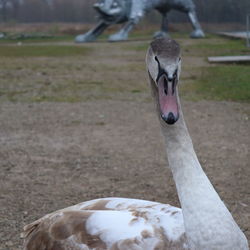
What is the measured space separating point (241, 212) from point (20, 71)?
997 cm

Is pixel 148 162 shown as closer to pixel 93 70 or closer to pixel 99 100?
pixel 99 100

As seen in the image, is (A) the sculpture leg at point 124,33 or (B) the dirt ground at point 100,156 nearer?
(B) the dirt ground at point 100,156

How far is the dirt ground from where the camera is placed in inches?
164

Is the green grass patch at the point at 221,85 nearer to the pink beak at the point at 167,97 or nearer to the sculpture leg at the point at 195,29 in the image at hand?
the pink beak at the point at 167,97

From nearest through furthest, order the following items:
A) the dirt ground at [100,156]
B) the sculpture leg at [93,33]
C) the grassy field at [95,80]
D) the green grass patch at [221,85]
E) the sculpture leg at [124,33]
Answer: the dirt ground at [100,156] → the green grass patch at [221,85] → the grassy field at [95,80] → the sculpture leg at [124,33] → the sculpture leg at [93,33]

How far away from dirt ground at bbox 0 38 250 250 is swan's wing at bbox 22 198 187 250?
886 millimetres

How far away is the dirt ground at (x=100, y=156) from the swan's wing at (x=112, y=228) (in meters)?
0.89

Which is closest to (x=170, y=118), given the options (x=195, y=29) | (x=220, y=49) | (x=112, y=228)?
(x=112, y=228)

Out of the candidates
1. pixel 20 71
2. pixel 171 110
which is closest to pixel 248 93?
pixel 20 71

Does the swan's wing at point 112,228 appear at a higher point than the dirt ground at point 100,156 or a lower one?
higher

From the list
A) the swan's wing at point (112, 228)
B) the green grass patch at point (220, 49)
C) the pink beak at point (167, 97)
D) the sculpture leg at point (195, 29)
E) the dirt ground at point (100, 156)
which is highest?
the pink beak at point (167, 97)

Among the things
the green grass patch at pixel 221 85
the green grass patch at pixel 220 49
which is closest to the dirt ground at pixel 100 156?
the green grass patch at pixel 221 85

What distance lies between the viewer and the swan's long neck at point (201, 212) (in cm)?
220

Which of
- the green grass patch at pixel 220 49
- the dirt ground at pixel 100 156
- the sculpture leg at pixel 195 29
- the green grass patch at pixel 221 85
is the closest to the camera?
the dirt ground at pixel 100 156
